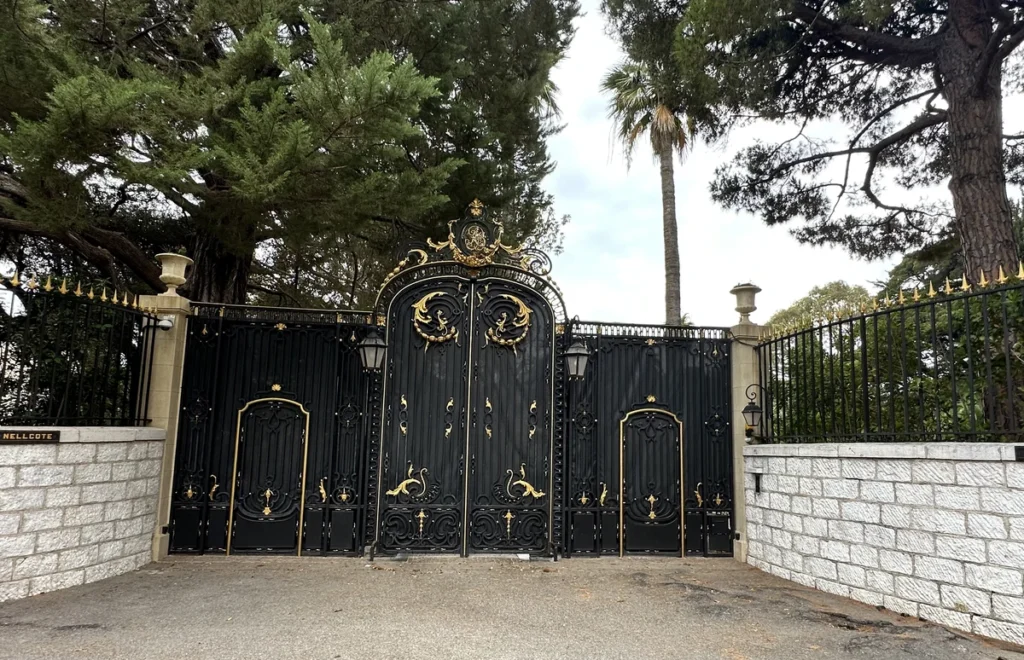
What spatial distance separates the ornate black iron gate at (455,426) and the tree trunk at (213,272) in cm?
253

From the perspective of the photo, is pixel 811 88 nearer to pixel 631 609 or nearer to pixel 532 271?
pixel 532 271

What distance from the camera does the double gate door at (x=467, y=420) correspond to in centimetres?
686

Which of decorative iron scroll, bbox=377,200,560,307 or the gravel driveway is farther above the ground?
decorative iron scroll, bbox=377,200,560,307

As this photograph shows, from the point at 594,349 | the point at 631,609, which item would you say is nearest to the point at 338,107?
the point at 594,349

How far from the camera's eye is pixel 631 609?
500cm

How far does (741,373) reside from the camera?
23.8ft

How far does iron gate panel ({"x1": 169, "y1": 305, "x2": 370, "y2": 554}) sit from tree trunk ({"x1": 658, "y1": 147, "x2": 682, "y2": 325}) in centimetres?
843

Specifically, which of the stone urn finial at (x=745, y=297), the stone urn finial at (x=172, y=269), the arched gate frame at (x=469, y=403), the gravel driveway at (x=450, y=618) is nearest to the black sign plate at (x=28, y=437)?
the gravel driveway at (x=450, y=618)

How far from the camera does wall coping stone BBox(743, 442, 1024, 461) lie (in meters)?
4.22

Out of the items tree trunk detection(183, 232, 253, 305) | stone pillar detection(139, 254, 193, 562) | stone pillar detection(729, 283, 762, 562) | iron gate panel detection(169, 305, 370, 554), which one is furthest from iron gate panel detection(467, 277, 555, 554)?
tree trunk detection(183, 232, 253, 305)

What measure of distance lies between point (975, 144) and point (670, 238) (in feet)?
23.5

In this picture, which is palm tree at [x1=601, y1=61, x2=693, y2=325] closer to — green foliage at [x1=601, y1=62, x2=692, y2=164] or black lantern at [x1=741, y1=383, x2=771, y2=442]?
green foliage at [x1=601, y1=62, x2=692, y2=164]

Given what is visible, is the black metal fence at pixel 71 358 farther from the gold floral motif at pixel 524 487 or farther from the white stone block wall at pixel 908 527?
the white stone block wall at pixel 908 527

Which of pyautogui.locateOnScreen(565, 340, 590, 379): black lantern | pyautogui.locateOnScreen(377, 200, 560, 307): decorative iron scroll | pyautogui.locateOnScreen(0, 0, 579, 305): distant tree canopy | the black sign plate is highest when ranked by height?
pyautogui.locateOnScreen(0, 0, 579, 305): distant tree canopy
